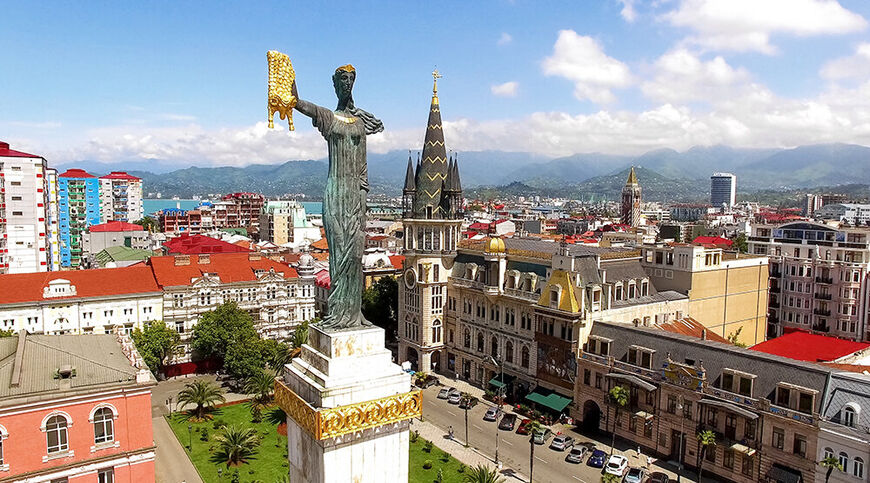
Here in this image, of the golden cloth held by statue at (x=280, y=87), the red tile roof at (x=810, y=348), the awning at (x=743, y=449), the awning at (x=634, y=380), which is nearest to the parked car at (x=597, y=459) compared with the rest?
the awning at (x=634, y=380)

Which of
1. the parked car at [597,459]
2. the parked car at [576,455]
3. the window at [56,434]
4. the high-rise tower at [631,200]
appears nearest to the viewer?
the window at [56,434]

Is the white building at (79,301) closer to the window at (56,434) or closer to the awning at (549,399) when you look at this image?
the window at (56,434)

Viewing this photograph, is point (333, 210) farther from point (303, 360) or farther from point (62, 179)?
point (62, 179)

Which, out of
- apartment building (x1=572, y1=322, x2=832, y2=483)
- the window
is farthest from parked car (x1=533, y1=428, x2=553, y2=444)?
→ the window

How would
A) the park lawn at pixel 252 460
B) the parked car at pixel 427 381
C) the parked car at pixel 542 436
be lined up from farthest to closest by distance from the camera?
the parked car at pixel 427 381, the parked car at pixel 542 436, the park lawn at pixel 252 460

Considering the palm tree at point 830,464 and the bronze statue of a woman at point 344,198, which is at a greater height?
the bronze statue of a woman at point 344,198

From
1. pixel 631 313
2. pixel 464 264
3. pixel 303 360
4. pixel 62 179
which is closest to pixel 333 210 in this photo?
pixel 303 360
